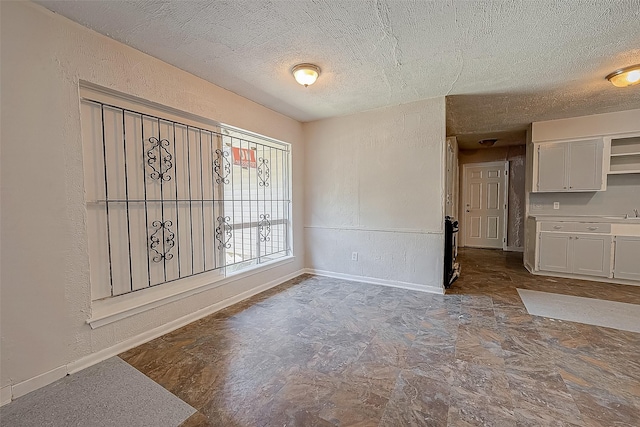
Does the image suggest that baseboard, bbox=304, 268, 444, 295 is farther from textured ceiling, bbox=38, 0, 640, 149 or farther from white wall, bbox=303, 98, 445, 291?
textured ceiling, bbox=38, 0, 640, 149

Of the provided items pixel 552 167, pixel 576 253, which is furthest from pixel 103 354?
pixel 552 167

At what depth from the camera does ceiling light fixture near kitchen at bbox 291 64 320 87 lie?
8.15 ft

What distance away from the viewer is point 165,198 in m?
2.53

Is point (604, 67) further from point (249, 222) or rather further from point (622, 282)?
point (249, 222)

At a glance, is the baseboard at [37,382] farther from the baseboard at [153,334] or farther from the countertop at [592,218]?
the countertop at [592,218]

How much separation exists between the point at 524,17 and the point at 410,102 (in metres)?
1.65

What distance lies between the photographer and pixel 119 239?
222 centimetres

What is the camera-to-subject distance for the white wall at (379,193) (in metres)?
3.43

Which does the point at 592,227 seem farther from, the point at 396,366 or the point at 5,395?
the point at 5,395

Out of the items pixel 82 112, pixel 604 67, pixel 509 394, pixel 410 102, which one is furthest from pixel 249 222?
pixel 604 67

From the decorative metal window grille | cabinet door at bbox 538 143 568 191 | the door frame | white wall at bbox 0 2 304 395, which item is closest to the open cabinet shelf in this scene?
cabinet door at bbox 538 143 568 191

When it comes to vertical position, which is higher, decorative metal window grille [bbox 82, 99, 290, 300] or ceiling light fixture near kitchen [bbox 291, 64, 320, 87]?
ceiling light fixture near kitchen [bbox 291, 64, 320, 87]

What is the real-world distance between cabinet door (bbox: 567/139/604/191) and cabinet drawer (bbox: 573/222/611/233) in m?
0.57

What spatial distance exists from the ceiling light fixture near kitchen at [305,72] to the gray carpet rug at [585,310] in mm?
3275
